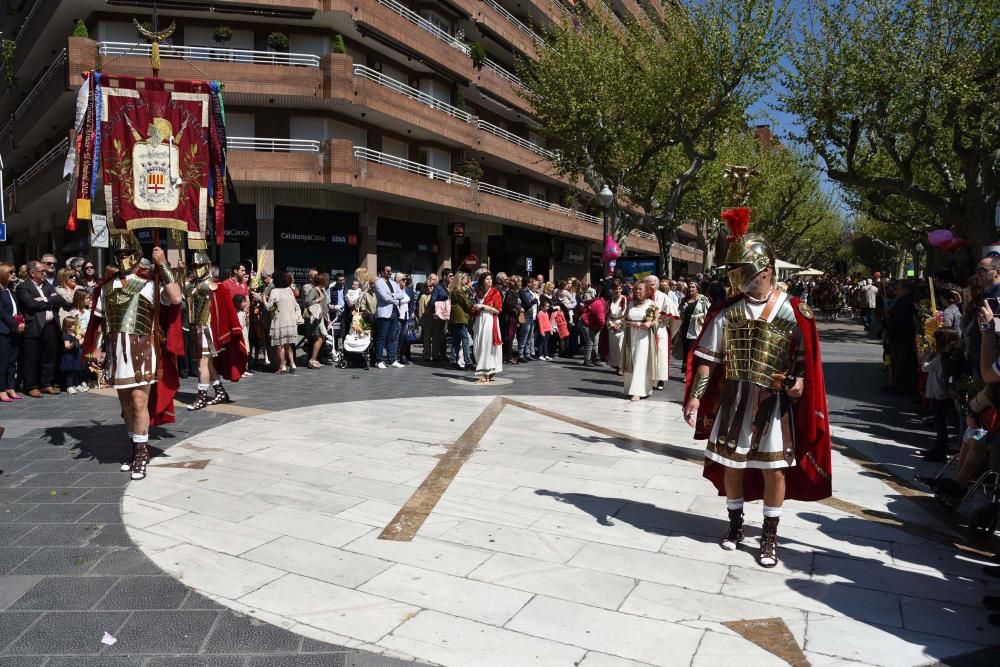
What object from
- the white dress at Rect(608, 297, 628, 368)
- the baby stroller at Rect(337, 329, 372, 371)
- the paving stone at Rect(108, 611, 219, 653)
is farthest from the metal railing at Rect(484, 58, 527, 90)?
the paving stone at Rect(108, 611, 219, 653)

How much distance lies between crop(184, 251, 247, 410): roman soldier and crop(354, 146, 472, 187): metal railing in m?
15.8

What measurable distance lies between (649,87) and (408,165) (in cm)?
959

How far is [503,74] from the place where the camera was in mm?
36062

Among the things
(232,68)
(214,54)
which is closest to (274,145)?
(232,68)

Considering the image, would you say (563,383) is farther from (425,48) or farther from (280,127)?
(425,48)

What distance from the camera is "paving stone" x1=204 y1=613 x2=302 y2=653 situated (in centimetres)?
344

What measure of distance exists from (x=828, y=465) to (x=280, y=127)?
24096mm

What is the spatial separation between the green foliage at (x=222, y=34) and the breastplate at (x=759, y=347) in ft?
78.9

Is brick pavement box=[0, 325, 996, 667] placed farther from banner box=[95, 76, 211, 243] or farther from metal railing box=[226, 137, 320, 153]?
metal railing box=[226, 137, 320, 153]

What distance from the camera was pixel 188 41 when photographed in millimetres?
24516

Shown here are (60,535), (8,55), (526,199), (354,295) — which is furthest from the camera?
(526,199)

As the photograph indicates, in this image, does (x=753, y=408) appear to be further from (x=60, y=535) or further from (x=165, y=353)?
(x=165, y=353)

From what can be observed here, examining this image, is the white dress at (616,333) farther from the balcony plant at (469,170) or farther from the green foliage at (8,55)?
the green foliage at (8,55)

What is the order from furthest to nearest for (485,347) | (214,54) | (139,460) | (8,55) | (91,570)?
(214,54)
(8,55)
(485,347)
(139,460)
(91,570)
